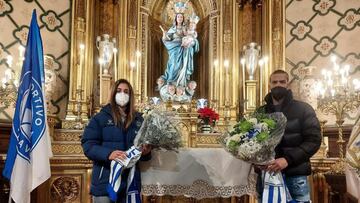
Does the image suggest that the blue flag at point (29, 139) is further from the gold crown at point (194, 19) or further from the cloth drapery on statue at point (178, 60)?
the gold crown at point (194, 19)

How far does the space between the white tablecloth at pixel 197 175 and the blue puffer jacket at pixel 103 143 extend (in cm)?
25

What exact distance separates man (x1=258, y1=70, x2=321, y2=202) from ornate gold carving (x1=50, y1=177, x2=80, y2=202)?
244cm

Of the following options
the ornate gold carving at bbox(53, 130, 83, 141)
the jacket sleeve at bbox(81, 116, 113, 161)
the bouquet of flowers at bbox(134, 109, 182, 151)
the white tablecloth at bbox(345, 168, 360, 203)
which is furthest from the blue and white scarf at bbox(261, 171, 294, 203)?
the ornate gold carving at bbox(53, 130, 83, 141)

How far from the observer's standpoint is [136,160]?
8.32 feet

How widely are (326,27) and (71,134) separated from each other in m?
3.88

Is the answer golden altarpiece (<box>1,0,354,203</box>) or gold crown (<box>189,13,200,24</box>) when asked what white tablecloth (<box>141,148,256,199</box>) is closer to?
golden altarpiece (<box>1,0,354,203</box>)

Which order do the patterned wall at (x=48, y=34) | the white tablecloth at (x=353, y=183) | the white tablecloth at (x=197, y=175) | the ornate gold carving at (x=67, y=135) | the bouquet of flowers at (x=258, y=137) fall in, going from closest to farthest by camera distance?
1. the white tablecloth at (x=353, y=183)
2. the bouquet of flowers at (x=258, y=137)
3. the white tablecloth at (x=197, y=175)
4. the ornate gold carving at (x=67, y=135)
5. the patterned wall at (x=48, y=34)

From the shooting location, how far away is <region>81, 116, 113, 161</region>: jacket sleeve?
2482 mm

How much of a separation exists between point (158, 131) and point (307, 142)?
0.93 metres

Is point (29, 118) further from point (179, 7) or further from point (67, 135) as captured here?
point (179, 7)

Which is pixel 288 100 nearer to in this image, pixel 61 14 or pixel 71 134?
pixel 71 134

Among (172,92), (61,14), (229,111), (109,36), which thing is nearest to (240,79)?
(229,111)

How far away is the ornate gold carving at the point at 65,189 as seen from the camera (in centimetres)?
407

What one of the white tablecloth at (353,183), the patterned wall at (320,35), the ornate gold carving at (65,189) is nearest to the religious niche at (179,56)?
the patterned wall at (320,35)
